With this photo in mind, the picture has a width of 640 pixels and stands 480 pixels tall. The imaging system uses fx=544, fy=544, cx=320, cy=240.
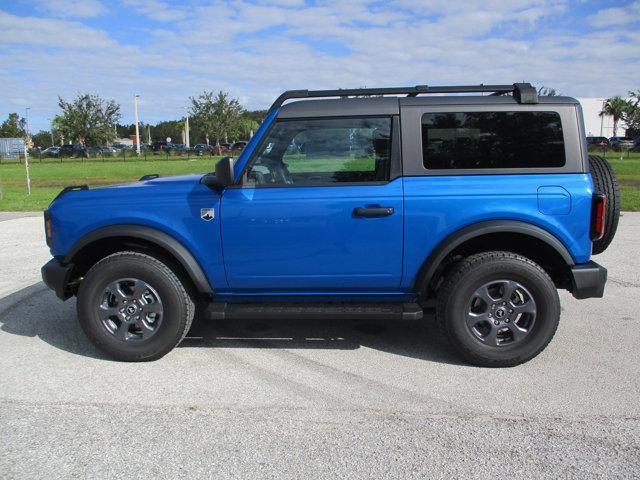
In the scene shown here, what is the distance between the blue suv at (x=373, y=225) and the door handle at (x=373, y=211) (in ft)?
0.04

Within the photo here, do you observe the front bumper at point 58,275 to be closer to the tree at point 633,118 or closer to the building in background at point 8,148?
the building in background at point 8,148

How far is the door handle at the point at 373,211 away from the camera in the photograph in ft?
12.1

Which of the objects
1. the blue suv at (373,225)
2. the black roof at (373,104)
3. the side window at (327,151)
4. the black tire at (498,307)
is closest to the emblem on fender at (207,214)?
the blue suv at (373,225)

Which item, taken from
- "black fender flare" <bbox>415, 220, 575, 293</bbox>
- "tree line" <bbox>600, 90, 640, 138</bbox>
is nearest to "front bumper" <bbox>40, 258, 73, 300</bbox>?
"black fender flare" <bbox>415, 220, 575, 293</bbox>

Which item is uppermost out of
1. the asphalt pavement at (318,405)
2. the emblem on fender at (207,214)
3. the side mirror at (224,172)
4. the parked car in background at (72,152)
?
the parked car in background at (72,152)

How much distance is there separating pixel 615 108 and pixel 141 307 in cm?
7745

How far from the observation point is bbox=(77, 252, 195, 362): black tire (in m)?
3.87

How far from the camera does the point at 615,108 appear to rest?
226 feet

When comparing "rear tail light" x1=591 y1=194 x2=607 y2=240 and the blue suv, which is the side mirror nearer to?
the blue suv

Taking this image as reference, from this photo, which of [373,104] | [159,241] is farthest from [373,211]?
[159,241]

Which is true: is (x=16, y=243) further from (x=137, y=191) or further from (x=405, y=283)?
(x=405, y=283)

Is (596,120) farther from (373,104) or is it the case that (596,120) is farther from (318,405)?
(318,405)

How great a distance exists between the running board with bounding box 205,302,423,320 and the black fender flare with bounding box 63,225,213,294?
22 centimetres

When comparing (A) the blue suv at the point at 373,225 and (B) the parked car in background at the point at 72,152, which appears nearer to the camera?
(A) the blue suv at the point at 373,225
